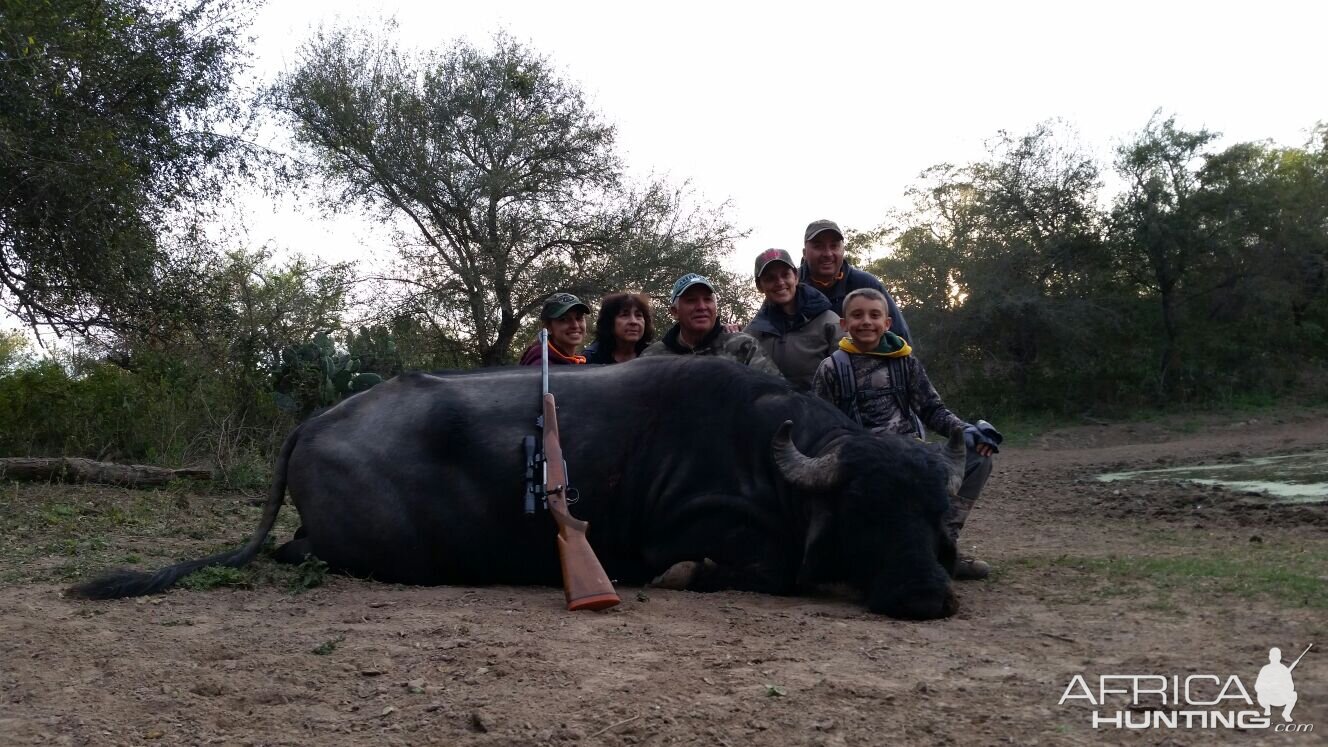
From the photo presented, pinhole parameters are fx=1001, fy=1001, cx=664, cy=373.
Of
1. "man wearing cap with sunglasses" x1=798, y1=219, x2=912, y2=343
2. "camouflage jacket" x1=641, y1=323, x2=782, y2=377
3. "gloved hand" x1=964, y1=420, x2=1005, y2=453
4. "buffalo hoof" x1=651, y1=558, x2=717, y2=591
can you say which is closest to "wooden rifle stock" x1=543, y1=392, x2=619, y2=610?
"buffalo hoof" x1=651, y1=558, x2=717, y2=591

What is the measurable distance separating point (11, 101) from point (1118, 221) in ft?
69.6

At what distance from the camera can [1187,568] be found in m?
5.29

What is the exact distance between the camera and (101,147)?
357 inches

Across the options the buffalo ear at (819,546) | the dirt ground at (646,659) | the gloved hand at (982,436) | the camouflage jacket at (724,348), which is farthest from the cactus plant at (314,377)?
the gloved hand at (982,436)

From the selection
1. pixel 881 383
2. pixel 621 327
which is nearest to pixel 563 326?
pixel 621 327

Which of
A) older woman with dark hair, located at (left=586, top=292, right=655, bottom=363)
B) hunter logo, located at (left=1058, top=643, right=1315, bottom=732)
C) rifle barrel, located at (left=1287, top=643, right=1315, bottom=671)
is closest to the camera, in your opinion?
hunter logo, located at (left=1058, top=643, right=1315, bottom=732)

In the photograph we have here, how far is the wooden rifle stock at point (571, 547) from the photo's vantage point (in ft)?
14.8

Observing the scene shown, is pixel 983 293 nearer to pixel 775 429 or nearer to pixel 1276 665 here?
pixel 775 429

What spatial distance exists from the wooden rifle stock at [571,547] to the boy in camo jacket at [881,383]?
1.78 m

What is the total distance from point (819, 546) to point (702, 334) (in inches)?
86.6

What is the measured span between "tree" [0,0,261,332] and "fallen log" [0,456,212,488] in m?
1.95

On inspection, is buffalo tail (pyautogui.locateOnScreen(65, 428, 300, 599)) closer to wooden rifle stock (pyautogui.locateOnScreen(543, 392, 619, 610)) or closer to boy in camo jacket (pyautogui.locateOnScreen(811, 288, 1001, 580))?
wooden rifle stock (pyautogui.locateOnScreen(543, 392, 619, 610))

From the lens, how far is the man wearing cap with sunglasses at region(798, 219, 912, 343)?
698cm

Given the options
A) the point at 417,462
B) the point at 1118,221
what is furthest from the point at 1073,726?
the point at 1118,221
